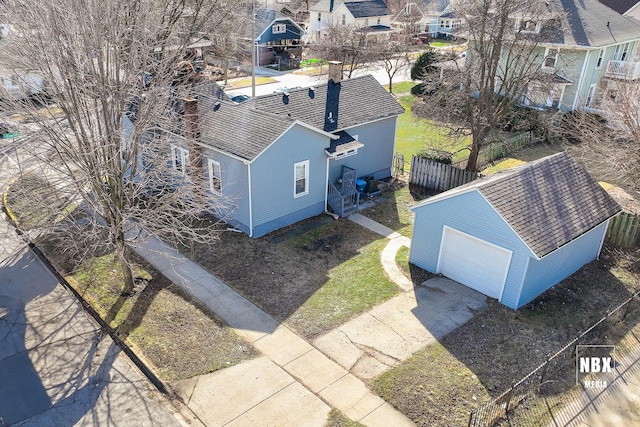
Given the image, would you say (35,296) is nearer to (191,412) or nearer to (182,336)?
(182,336)

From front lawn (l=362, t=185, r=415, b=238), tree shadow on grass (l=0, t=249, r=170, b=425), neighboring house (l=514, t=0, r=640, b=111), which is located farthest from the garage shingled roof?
neighboring house (l=514, t=0, r=640, b=111)

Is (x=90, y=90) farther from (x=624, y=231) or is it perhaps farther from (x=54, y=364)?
(x=624, y=231)

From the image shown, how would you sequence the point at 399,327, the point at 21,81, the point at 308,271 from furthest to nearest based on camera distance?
the point at 308,271 → the point at 399,327 → the point at 21,81

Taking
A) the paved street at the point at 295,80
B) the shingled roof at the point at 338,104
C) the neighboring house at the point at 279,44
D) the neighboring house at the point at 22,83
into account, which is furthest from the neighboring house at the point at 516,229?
the neighboring house at the point at 279,44

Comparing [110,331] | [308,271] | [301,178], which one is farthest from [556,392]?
[110,331]

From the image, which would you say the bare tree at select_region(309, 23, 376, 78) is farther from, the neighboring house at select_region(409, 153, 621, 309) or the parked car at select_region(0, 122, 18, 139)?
the neighboring house at select_region(409, 153, 621, 309)

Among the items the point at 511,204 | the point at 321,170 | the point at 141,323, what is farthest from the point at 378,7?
the point at 141,323

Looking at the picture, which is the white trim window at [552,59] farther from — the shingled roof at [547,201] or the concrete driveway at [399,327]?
the concrete driveway at [399,327]
